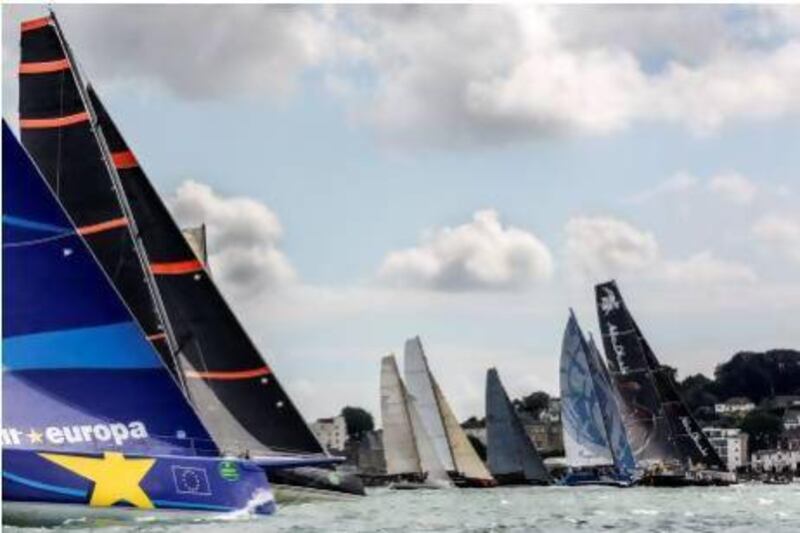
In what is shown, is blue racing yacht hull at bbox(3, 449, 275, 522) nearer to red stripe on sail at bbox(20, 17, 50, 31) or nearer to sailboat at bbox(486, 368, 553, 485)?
red stripe on sail at bbox(20, 17, 50, 31)

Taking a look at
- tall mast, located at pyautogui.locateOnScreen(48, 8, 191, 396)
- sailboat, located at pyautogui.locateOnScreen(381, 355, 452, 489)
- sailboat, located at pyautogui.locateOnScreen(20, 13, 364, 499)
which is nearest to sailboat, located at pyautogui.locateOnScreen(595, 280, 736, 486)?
sailboat, located at pyautogui.locateOnScreen(381, 355, 452, 489)

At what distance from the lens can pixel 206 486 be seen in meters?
26.9

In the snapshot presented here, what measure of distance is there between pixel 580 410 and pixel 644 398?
6.23m

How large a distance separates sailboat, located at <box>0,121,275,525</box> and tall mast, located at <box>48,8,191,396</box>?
25.7 ft

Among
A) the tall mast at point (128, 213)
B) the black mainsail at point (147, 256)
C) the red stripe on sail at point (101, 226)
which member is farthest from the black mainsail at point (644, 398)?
the red stripe on sail at point (101, 226)

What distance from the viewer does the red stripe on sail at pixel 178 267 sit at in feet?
131

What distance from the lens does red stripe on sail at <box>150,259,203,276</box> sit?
1574 inches

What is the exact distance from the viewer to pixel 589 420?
9738cm

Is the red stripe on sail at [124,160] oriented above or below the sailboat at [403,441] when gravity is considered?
above

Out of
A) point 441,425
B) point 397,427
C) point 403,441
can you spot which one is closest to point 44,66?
point 397,427

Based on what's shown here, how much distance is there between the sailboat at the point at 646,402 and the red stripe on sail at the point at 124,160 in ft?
179

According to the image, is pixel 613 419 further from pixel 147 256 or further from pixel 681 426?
pixel 147 256

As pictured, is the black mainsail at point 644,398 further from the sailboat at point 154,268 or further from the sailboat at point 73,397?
the sailboat at point 73,397

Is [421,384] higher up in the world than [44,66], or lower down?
lower down
